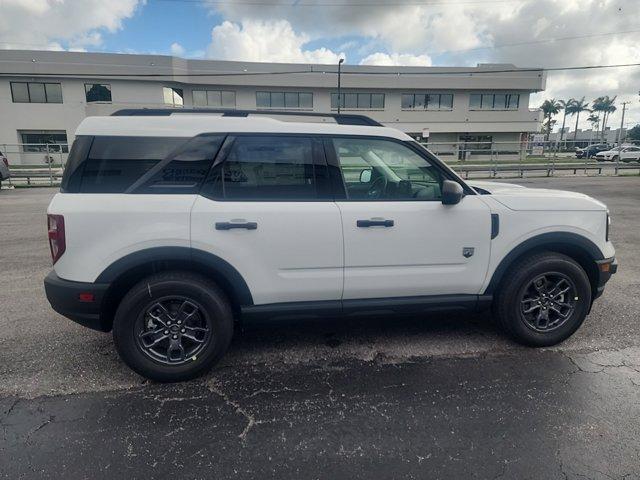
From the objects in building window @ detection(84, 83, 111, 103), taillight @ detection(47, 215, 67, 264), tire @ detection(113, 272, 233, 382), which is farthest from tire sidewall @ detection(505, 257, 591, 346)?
building window @ detection(84, 83, 111, 103)

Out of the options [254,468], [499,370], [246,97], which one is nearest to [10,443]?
[254,468]

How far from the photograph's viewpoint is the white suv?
290 centimetres

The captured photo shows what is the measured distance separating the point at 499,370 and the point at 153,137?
312 cm

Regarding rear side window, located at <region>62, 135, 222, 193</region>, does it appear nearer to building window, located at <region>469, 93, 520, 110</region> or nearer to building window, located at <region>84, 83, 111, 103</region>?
building window, located at <region>84, 83, 111, 103</region>

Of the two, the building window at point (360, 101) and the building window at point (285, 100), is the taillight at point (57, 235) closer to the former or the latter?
the building window at point (285, 100)

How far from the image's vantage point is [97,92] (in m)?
35.0

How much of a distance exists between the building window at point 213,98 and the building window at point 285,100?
261cm

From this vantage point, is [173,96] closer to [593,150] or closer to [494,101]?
[494,101]

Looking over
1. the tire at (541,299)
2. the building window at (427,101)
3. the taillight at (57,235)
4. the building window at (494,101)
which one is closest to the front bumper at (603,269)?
the tire at (541,299)

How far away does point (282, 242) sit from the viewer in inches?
120

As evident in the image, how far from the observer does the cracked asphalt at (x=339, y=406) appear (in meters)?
2.29

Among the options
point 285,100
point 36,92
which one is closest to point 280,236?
point 285,100

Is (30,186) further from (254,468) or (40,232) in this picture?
(254,468)

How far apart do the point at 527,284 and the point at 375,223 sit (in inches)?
55.9
